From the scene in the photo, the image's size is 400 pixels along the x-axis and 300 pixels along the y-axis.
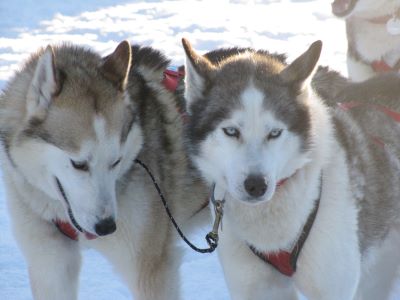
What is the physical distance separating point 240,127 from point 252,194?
24 cm

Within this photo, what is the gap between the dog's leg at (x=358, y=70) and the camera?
473 cm

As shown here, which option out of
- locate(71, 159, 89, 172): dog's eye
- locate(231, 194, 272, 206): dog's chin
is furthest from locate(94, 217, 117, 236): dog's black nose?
locate(231, 194, 272, 206): dog's chin

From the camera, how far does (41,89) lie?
2947 mm

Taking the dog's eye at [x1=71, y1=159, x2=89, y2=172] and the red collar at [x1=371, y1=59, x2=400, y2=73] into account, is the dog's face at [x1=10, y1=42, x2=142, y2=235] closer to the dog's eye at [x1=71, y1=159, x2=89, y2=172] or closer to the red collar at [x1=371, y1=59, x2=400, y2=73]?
the dog's eye at [x1=71, y1=159, x2=89, y2=172]

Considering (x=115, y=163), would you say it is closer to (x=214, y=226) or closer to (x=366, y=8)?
(x=214, y=226)

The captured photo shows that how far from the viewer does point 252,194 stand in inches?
104

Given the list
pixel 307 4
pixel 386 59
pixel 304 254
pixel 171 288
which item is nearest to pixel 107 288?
pixel 171 288

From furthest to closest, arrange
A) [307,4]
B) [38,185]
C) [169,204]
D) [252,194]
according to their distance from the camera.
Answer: [307,4] < [169,204] < [38,185] < [252,194]

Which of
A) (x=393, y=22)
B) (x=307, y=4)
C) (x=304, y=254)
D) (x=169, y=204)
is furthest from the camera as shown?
(x=307, y=4)

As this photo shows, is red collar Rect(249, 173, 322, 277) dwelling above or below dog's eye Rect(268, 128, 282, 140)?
below

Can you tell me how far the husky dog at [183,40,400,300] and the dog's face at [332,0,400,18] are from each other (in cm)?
170

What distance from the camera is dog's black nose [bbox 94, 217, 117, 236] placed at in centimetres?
288

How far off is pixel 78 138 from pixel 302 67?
882 mm

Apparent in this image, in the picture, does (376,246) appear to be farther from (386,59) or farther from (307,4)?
(307,4)
